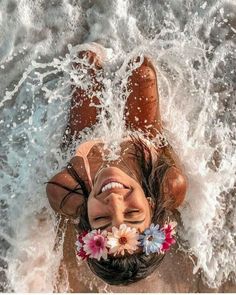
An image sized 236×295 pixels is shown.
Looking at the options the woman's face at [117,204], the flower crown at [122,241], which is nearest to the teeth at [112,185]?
the woman's face at [117,204]

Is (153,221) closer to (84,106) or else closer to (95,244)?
(95,244)

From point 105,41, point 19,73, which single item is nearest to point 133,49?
point 105,41

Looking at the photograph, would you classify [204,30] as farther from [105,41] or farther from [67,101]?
[67,101]

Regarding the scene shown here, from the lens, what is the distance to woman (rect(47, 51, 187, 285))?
1554mm

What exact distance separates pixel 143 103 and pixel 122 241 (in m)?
0.46

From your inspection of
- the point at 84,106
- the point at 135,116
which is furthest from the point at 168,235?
the point at 84,106

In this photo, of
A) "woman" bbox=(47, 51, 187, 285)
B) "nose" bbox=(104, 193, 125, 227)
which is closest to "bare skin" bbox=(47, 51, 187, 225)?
"woman" bbox=(47, 51, 187, 285)

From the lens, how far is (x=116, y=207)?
1540 mm

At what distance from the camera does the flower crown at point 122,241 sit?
4.97 feet

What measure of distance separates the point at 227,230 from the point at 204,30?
2.28 ft

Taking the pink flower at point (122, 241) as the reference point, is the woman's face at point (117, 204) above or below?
above

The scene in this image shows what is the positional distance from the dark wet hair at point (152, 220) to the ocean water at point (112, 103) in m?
0.11

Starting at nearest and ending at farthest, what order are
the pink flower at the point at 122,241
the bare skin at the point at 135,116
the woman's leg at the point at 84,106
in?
the pink flower at the point at 122,241 → the bare skin at the point at 135,116 → the woman's leg at the point at 84,106

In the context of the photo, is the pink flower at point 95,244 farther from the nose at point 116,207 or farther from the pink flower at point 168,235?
the pink flower at point 168,235
